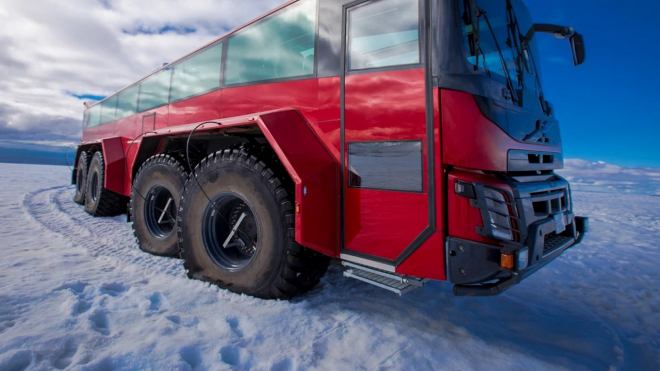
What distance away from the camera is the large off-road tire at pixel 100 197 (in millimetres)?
6188

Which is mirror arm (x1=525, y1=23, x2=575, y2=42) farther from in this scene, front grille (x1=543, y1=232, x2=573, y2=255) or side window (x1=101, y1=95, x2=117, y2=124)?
side window (x1=101, y1=95, x2=117, y2=124)

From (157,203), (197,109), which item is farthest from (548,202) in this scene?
(157,203)

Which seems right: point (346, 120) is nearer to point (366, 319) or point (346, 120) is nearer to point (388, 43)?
point (388, 43)

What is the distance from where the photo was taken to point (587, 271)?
3873 millimetres

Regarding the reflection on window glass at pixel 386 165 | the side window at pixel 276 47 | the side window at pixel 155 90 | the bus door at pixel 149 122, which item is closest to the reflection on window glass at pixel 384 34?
the side window at pixel 276 47

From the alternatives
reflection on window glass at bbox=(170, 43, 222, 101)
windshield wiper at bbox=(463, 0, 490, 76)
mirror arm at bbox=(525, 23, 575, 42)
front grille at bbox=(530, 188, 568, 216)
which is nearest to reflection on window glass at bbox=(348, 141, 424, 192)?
windshield wiper at bbox=(463, 0, 490, 76)

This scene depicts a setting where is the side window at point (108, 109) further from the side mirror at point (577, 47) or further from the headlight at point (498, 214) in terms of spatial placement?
the side mirror at point (577, 47)

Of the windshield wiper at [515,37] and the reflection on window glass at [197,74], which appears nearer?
the windshield wiper at [515,37]

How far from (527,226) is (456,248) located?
1.63ft

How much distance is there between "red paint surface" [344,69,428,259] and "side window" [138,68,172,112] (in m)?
3.82

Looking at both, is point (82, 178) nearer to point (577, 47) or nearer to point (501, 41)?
point (501, 41)

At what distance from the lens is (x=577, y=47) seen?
3141 millimetres

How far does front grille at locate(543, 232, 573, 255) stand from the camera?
2.33 metres

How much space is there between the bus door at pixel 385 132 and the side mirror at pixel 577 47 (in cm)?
203
